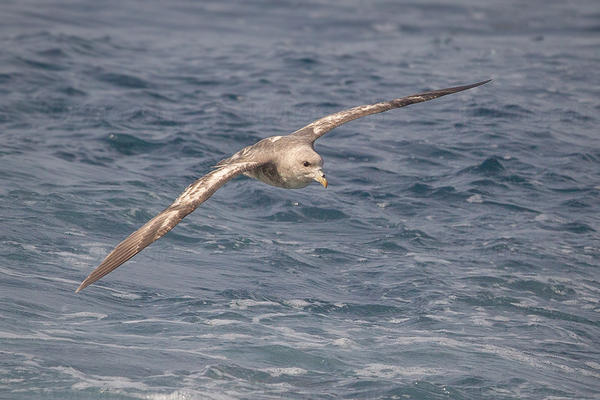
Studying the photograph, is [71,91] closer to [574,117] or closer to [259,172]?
[259,172]

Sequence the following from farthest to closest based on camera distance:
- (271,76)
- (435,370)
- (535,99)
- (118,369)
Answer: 1. (271,76)
2. (535,99)
3. (435,370)
4. (118,369)

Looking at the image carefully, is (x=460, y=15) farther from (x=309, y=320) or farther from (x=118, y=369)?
(x=118, y=369)

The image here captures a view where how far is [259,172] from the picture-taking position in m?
11.5

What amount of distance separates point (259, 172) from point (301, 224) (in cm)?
344

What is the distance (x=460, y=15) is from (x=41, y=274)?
21387mm

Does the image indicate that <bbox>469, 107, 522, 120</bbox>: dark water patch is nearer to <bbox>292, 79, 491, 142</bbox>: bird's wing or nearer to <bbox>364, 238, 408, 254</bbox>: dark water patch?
<bbox>364, 238, 408, 254</bbox>: dark water patch

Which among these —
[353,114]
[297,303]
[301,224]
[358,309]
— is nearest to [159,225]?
[297,303]

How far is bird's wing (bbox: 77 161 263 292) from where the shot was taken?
30.1 feet

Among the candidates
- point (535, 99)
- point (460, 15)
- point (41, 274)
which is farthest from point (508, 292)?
point (460, 15)

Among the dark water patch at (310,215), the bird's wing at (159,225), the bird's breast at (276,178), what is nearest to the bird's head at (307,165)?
the bird's breast at (276,178)

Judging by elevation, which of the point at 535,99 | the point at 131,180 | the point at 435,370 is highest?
the point at 535,99

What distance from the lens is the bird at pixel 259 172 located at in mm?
9461

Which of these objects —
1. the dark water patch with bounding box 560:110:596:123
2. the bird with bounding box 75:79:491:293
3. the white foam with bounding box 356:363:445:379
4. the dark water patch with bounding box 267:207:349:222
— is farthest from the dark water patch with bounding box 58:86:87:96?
the white foam with bounding box 356:363:445:379

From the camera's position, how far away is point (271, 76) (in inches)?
898
